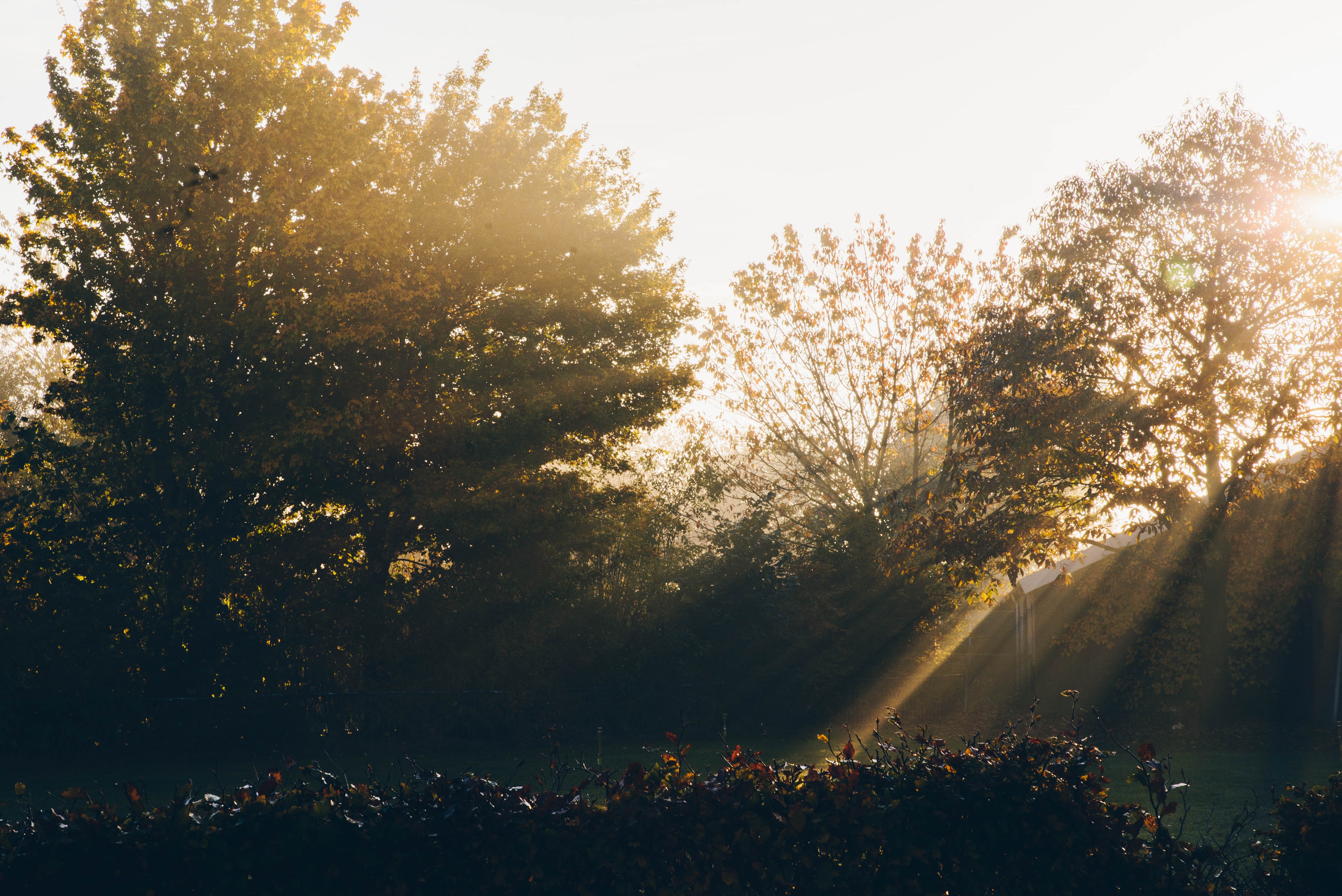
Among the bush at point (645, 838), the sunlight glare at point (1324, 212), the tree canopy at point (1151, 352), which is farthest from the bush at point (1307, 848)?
the sunlight glare at point (1324, 212)

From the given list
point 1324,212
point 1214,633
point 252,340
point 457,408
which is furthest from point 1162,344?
point 252,340

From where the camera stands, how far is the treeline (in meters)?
14.3

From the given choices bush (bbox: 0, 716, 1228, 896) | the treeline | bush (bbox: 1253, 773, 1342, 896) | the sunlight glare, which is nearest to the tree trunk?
the treeline

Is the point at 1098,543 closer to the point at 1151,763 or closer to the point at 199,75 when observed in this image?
the point at 1151,763

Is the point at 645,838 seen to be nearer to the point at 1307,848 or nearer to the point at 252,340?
the point at 1307,848

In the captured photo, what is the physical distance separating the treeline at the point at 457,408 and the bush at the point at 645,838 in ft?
34.1

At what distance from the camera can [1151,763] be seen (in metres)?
4.38

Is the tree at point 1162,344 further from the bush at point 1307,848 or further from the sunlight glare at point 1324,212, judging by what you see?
the bush at point 1307,848

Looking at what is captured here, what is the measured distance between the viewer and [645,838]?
4062 mm

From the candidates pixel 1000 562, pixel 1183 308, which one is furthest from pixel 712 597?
pixel 1183 308

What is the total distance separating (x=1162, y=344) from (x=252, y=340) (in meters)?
14.2

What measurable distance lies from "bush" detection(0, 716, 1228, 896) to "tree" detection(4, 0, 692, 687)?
38.1 ft

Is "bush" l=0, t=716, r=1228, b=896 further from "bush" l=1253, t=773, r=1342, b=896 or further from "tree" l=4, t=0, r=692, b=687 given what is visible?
"tree" l=4, t=0, r=692, b=687

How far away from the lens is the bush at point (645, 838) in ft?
12.6
